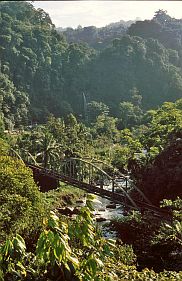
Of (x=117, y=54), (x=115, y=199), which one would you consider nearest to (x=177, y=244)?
(x=115, y=199)

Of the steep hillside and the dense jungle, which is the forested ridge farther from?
the steep hillside

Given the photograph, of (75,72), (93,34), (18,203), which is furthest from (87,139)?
(93,34)

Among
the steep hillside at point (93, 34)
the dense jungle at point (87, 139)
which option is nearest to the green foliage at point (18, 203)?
the dense jungle at point (87, 139)

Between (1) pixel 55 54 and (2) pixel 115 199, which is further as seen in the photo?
(1) pixel 55 54

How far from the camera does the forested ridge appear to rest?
51.4 m

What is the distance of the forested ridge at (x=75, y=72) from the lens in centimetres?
5141

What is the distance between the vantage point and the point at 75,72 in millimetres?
57375

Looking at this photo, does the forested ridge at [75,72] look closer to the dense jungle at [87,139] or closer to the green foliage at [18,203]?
the dense jungle at [87,139]

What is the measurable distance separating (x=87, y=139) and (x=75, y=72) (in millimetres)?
24434

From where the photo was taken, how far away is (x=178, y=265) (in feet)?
40.3

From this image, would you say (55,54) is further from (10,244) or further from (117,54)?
(10,244)

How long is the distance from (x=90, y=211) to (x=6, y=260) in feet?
3.34

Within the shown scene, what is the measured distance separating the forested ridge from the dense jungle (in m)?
0.14

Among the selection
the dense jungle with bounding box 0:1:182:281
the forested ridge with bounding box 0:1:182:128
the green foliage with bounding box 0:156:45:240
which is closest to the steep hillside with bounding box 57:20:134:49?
the dense jungle with bounding box 0:1:182:281
